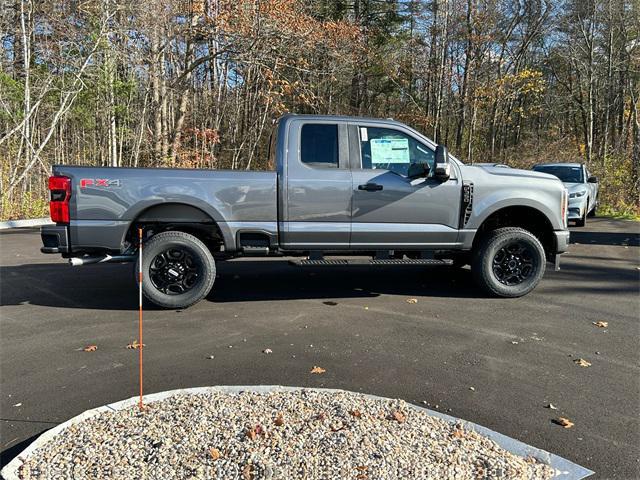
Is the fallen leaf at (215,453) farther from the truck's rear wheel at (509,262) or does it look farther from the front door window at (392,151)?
the truck's rear wheel at (509,262)

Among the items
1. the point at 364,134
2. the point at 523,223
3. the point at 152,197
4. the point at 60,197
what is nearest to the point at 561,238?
the point at 523,223

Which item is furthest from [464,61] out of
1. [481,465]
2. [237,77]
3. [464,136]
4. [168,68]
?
[481,465]

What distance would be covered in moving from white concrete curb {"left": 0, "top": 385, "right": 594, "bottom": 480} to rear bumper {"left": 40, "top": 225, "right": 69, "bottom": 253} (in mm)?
2813

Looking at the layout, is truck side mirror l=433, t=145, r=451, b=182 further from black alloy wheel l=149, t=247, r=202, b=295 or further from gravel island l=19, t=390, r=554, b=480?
gravel island l=19, t=390, r=554, b=480

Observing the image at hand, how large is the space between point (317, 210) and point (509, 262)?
2607 millimetres

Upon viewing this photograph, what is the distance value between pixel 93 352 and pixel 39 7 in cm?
1430

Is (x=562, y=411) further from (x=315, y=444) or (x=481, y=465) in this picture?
(x=315, y=444)

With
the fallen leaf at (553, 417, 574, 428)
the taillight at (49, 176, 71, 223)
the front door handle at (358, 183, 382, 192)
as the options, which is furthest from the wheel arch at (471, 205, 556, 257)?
the taillight at (49, 176, 71, 223)

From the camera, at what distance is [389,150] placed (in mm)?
6168

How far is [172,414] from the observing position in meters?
3.05

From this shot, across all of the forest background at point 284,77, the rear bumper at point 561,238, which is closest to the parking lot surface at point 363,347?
the rear bumper at point 561,238

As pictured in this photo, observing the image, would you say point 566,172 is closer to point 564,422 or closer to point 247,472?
point 564,422

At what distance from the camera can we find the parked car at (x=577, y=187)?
13266 millimetres

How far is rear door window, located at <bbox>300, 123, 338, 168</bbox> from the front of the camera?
6008mm
